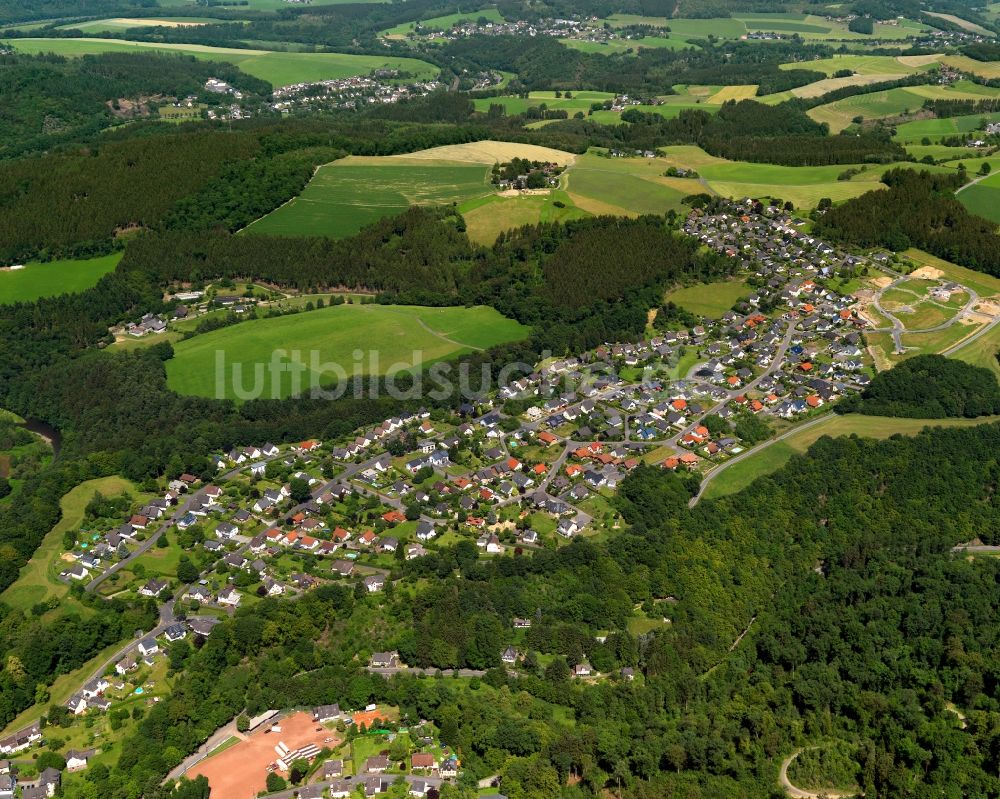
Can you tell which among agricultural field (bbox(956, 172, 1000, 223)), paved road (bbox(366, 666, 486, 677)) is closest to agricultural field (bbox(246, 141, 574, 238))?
agricultural field (bbox(956, 172, 1000, 223))

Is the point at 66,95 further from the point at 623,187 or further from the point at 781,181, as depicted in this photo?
the point at 781,181

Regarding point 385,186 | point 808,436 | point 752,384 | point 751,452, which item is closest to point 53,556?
point 751,452

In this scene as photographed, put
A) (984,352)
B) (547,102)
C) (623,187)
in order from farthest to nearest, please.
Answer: (547,102) → (623,187) → (984,352)

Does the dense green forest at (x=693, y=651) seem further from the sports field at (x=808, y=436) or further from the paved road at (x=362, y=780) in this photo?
the sports field at (x=808, y=436)

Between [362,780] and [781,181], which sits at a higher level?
[781,181]

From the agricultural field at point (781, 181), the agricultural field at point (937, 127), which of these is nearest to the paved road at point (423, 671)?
the agricultural field at point (781, 181)
